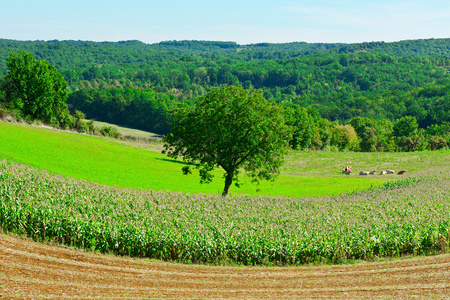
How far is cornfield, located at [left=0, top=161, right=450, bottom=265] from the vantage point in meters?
24.0

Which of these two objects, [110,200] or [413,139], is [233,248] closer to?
[110,200]

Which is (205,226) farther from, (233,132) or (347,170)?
(347,170)

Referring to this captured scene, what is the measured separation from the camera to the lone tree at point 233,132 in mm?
43625

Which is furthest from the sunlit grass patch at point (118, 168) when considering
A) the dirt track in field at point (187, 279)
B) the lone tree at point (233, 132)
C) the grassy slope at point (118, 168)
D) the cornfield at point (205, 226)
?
the dirt track in field at point (187, 279)

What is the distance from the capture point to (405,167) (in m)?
88.9

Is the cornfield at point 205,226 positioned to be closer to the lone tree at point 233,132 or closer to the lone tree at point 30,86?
the lone tree at point 233,132

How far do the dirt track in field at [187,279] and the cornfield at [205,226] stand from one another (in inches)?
57.3

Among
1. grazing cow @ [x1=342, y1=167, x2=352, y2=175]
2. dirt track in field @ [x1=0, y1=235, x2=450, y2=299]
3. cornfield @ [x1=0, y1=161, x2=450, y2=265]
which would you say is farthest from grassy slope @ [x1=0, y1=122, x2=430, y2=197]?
dirt track in field @ [x1=0, y1=235, x2=450, y2=299]

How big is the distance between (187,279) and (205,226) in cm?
742

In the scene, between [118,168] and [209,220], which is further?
[118,168]

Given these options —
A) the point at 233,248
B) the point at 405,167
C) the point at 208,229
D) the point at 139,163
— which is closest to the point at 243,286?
the point at 233,248

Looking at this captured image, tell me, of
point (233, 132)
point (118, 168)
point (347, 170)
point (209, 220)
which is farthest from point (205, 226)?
point (347, 170)

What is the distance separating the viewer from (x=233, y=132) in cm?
4384

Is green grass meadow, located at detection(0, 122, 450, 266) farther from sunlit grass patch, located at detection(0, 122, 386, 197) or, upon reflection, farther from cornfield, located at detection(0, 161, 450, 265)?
sunlit grass patch, located at detection(0, 122, 386, 197)
